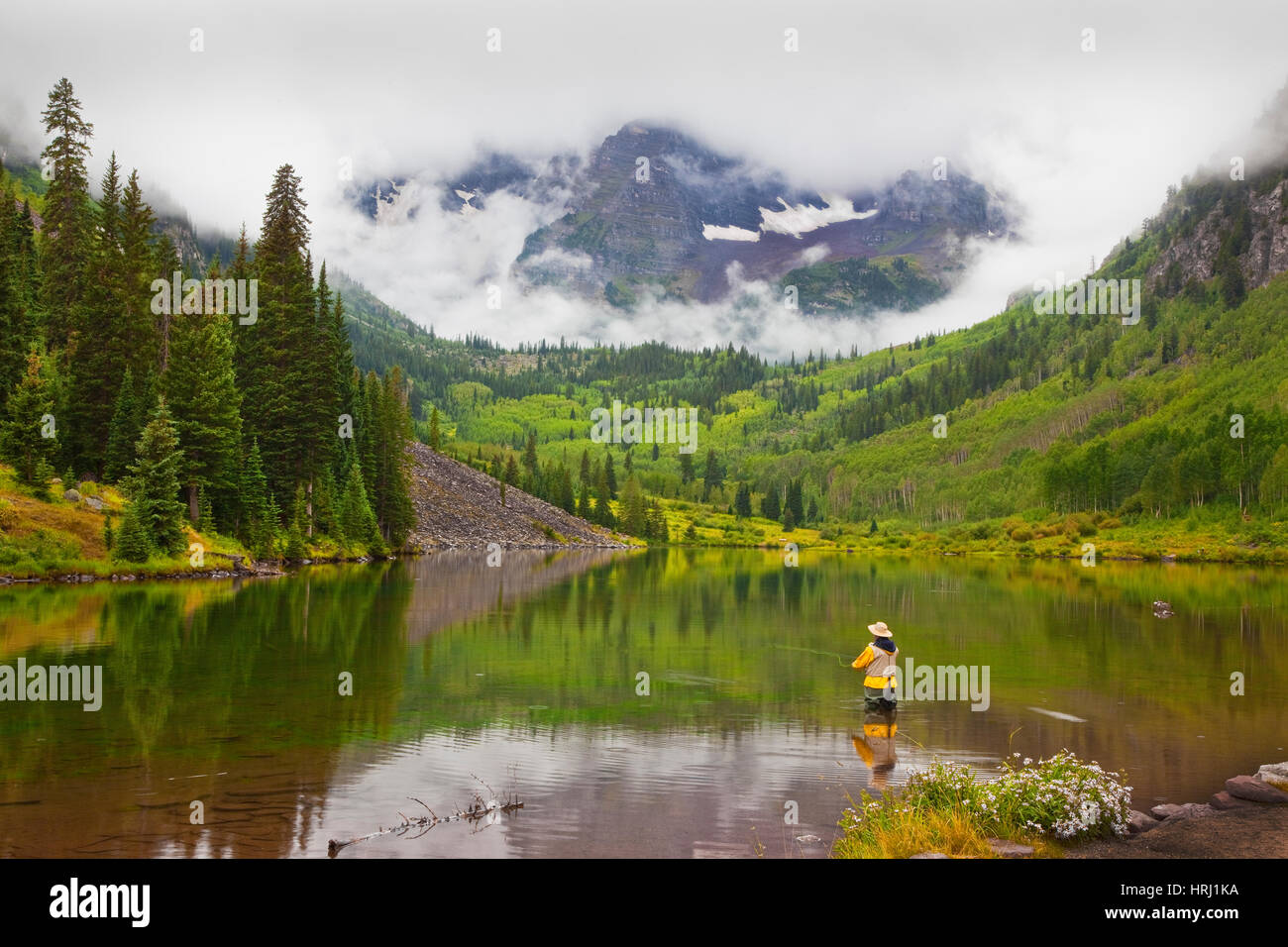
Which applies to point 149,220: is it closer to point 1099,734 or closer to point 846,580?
point 846,580

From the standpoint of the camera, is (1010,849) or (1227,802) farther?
(1227,802)

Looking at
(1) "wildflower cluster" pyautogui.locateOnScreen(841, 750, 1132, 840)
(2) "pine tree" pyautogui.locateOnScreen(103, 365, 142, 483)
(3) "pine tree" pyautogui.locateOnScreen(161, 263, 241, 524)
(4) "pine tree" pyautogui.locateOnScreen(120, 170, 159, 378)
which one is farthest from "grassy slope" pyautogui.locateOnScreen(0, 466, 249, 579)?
(1) "wildflower cluster" pyautogui.locateOnScreen(841, 750, 1132, 840)

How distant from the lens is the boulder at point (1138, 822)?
1606 cm

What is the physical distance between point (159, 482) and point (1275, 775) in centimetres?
6416

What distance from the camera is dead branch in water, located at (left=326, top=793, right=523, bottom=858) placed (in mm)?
14867

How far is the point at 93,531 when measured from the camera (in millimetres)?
63844

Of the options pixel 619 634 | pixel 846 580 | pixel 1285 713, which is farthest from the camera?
pixel 846 580

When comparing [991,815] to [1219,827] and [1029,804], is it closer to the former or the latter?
[1029,804]

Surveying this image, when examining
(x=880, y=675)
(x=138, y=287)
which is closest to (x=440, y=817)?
(x=880, y=675)

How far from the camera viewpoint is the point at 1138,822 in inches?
642

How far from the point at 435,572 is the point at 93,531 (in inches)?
1199

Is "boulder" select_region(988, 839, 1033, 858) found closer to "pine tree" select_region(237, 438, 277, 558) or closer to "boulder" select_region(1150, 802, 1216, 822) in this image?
"boulder" select_region(1150, 802, 1216, 822)
